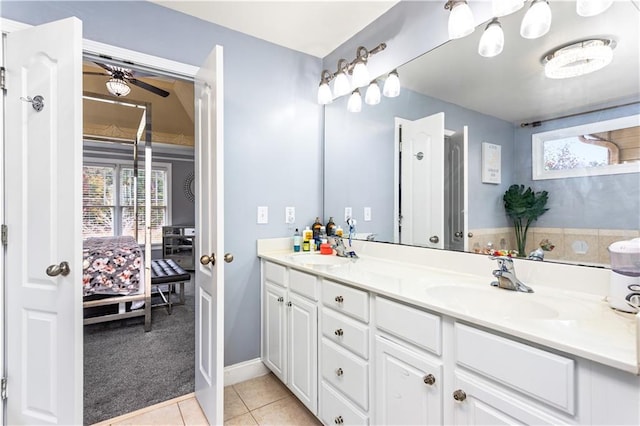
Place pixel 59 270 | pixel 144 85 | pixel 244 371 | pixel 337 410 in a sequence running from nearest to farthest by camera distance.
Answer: pixel 59 270, pixel 337 410, pixel 244 371, pixel 144 85

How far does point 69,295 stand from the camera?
1324mm

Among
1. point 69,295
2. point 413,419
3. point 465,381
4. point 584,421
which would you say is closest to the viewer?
point 584,421

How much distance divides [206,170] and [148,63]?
2.53 ft

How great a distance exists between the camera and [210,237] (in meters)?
1.57

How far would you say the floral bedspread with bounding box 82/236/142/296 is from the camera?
2.90 m

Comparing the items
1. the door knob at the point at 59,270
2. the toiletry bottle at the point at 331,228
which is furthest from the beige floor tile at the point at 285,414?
the door knob at the point at 59,270

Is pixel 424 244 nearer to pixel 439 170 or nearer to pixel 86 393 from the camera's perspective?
pixel 439 170

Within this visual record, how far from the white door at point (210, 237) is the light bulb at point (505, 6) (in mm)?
1274

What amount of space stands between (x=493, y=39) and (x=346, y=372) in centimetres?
164

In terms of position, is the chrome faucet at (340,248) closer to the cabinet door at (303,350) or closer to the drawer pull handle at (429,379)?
the cabinet door at (303,350)

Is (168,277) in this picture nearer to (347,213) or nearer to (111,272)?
(111,272)

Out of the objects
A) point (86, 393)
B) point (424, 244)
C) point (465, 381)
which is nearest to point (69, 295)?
point (86, 393)

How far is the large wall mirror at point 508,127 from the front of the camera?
104 cm

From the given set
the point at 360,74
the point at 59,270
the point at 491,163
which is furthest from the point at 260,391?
the point at 360,74
